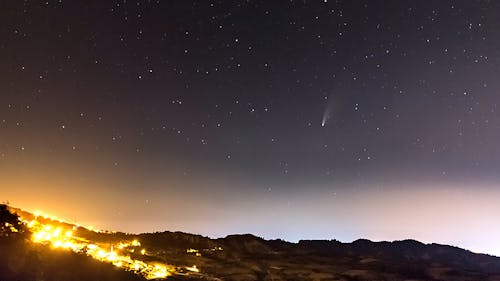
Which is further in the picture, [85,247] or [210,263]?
[210,263]

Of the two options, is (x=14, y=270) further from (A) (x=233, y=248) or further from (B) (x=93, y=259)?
(A) (x=233, y=248)

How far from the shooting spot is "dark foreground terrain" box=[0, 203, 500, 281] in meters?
29.8

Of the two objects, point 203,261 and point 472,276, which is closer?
point 203,261

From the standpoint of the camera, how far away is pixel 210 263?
71312mm

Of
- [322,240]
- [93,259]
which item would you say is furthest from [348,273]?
[322,240]

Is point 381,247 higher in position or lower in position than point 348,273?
higher

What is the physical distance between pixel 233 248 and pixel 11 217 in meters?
72.1

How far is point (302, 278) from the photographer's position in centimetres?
7081

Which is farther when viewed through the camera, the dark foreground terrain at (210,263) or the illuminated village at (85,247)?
the illuminated village at (85,247)

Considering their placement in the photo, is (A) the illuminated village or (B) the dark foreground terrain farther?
(A) the illuminated village

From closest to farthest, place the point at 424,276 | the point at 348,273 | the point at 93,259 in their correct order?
the point at 93,259 < the point at 348,273 < the point at 424,276

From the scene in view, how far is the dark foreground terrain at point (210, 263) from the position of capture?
2978 cm

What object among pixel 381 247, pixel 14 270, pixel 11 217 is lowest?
pixel 14 270

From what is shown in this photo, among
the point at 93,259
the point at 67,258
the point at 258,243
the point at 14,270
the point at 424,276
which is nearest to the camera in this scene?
the point at 14,270
